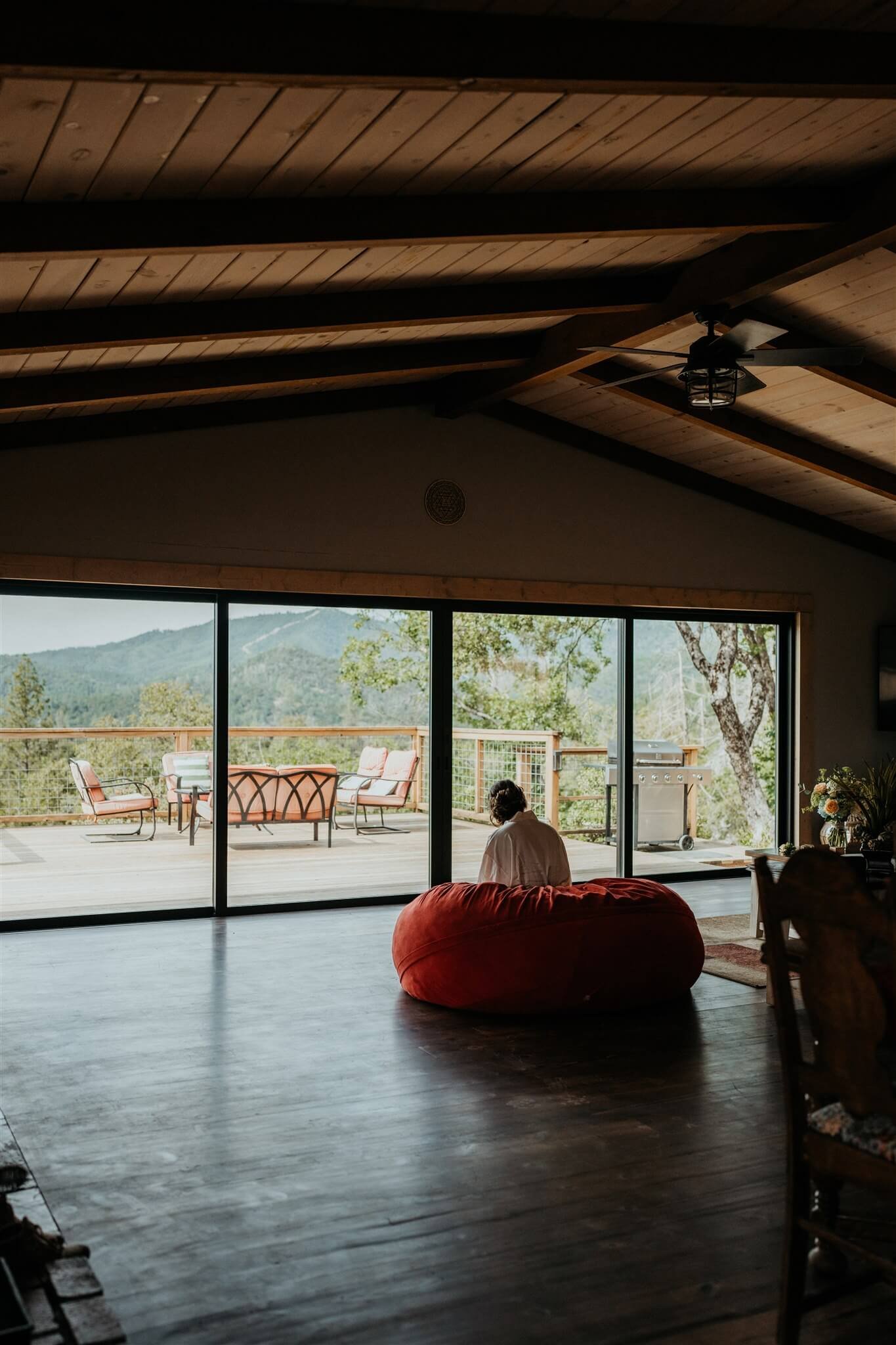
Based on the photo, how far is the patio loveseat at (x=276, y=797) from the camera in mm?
7441

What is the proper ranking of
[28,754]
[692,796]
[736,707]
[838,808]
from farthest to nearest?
[736,707] → [692,796] → [28,754] → [838,808]

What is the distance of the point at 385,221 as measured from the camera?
4.09 meters

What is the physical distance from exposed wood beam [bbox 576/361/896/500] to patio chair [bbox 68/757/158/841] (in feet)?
12.4

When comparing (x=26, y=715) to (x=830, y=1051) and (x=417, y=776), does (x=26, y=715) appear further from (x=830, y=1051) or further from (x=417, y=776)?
(x=830, y=1051)

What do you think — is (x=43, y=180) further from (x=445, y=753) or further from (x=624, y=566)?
(x=624, y=566)

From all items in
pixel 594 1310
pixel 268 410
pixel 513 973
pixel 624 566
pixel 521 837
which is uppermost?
pixel 268 410

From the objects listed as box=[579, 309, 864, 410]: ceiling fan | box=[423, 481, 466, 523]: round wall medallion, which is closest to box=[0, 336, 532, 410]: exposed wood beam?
box=[423, 481, 466, 523]: round wall medallion

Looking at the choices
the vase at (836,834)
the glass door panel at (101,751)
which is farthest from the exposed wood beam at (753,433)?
the glass door panel at (101,751)

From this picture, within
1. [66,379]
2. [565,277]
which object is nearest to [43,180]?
[66,379]

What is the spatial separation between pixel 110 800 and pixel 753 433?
4.83m

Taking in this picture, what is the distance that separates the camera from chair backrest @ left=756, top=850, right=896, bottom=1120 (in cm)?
224

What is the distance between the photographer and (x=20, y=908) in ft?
22.7

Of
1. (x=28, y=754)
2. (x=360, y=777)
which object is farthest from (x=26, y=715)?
(x=360, y=777)

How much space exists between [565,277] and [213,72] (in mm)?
3381
